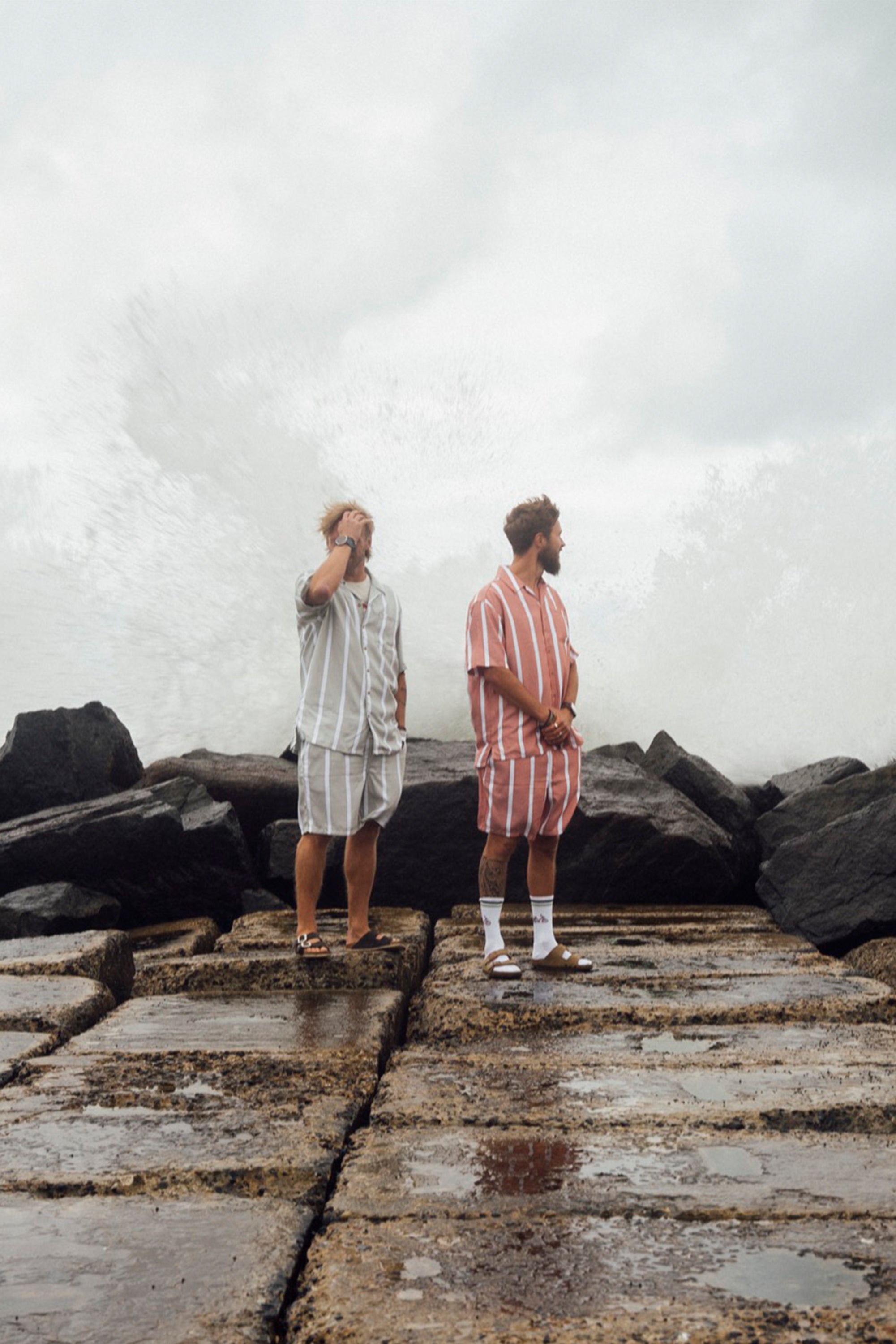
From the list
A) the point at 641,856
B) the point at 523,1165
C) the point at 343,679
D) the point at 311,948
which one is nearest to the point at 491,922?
the point at 311,948

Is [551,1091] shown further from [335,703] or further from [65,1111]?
[335,703]

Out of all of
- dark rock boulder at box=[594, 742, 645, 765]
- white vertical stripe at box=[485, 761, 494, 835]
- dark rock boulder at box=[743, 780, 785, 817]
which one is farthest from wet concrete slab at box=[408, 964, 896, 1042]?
dark rock boulder at box=[743, 780, 785, 817]

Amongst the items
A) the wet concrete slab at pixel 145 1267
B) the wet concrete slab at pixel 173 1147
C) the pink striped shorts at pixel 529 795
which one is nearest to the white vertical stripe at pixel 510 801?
the pink striped shorts at pixel 529 795

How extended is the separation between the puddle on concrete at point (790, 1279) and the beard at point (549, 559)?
2968mm

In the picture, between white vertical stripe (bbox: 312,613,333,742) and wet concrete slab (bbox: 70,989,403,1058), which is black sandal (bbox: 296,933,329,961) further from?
white vertical stripe (bbox: 312,613,333,742)

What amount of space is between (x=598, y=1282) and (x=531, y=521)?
10.1 feet

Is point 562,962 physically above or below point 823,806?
below

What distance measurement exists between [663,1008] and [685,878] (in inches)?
84.2

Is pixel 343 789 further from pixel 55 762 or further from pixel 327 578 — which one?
pixel 55 762

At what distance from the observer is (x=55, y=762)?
20.1ft

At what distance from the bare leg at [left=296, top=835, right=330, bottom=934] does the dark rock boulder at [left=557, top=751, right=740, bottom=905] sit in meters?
1.33

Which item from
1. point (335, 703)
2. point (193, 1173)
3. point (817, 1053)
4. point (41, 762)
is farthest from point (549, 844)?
point (41, 762)

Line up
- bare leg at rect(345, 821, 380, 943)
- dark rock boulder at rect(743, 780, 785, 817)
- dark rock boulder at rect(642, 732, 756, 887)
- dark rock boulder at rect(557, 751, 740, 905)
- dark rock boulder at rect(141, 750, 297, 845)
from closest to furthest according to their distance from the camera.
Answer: bare leg at rect(345, 821, 380, 943)
dark rock boulder at rect(557, 751, 740, 905)
dark rock boulder at rect(642, 732, 756, 887)
dark rock boulder at rect(141, 750, 297, 845)
dark rock boulder at rect(743, 780, 785, 817)

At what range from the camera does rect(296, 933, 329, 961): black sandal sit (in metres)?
3.54
